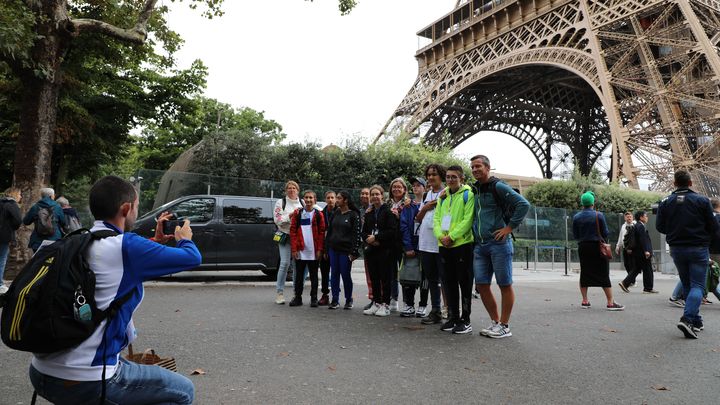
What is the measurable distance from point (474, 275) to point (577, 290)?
20.0ft

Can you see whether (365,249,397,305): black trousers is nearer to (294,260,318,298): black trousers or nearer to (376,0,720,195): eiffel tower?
(294,260,318,298): black trousers

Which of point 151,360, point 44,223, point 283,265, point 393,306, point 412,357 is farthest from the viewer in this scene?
point 44,223

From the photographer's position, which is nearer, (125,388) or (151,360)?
(125,388)

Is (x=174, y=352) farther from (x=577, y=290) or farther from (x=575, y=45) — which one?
(x=575, y=45)

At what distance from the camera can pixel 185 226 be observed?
230cm

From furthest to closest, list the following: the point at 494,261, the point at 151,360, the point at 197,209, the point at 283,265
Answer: the point at 197,209, the point at 283,265, the point at 494,261, the point at 151,360

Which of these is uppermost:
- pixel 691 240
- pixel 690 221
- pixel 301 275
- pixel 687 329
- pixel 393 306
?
pixel 690 221

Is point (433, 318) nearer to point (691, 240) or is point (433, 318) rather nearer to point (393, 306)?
point (393, 306)

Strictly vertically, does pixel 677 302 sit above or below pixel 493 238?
below

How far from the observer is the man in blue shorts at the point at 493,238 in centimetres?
521

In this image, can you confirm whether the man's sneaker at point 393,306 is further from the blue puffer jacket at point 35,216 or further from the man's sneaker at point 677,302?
the blue puffer jacket at point 35,216

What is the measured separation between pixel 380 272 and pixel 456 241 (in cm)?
151

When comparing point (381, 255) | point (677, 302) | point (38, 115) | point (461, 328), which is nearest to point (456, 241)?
point (461, 328)

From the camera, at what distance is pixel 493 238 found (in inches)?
208
